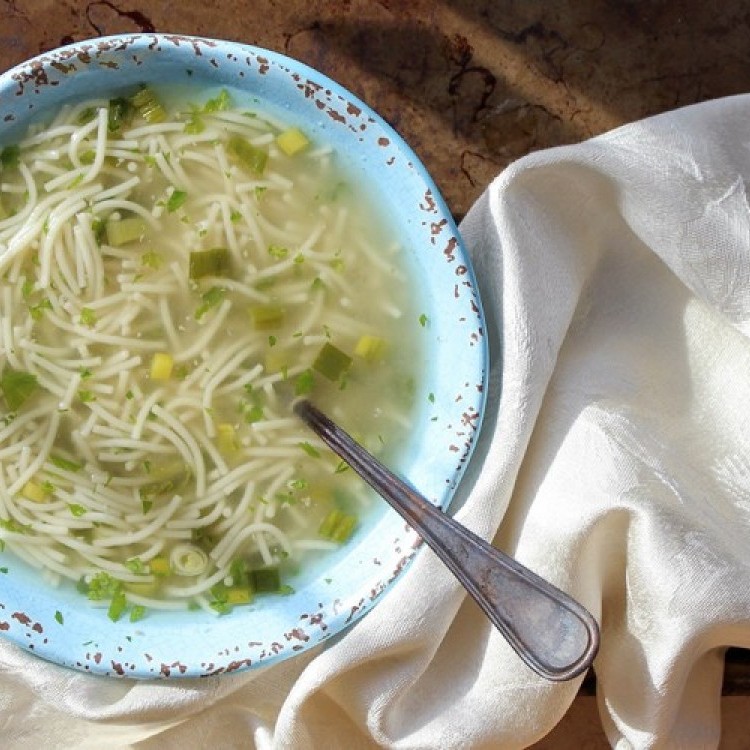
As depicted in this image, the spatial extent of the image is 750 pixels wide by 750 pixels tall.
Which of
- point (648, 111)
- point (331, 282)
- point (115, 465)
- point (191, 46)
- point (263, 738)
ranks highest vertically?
point (191, 46)

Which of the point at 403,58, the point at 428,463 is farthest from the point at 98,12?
the point at 428,463

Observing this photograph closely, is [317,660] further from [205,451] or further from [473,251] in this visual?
[473,251]

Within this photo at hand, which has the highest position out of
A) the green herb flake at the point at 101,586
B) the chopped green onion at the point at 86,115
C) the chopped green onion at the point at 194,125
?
the chopped green onion at the point at 86,115

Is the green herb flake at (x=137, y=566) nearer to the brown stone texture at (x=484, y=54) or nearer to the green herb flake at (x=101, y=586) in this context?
the green herb flake at (x=101, y=586)

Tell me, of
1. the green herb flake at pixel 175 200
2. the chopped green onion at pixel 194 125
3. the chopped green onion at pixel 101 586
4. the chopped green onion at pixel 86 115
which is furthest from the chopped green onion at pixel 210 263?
the chopped green onion at pixel 101 586

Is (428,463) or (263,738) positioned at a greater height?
(428,463)
